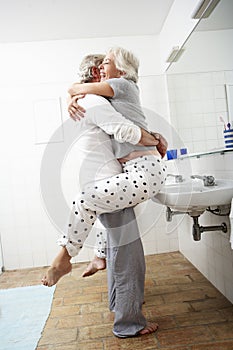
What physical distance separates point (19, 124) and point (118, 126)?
1.78 m

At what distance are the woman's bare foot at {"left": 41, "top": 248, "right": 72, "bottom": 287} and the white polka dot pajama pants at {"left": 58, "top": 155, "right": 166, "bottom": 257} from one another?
0.04 metres

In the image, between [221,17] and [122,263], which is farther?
[221,17]

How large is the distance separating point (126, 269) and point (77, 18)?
2085 millimetres

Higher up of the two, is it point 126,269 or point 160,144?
point 160,144

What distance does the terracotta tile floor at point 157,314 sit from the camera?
5.29 feet

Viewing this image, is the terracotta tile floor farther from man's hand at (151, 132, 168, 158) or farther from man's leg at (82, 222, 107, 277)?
man's hand at (151, 132, 168, 158)

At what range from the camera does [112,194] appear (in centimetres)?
159

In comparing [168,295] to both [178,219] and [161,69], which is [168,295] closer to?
[178,219]

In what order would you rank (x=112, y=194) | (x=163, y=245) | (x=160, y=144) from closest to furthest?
(x=112, y=194)
(x=160, y=144)
(x=163, y=245)

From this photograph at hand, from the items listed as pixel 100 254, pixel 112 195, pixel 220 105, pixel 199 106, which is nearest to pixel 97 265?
pixel 100 254

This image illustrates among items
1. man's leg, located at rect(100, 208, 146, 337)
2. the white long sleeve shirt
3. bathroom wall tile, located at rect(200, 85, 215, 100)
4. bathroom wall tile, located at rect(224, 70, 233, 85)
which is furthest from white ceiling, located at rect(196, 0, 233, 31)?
man's leg, located at rect(100, 208, 146, 337)

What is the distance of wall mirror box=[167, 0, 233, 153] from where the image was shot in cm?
185

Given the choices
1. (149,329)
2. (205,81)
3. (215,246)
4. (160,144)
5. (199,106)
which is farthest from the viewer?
(199,106)

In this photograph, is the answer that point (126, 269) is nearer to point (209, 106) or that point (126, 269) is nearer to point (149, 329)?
point (149, 329)
